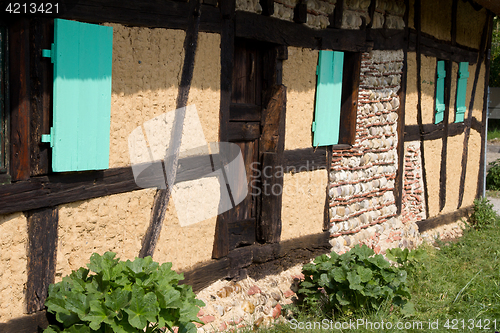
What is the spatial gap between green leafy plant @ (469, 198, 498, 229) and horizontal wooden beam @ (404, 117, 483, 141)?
1383mm

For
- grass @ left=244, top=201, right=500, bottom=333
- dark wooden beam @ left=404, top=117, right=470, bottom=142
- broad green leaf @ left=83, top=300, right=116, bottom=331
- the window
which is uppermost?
the window

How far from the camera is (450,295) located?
17.0 feet

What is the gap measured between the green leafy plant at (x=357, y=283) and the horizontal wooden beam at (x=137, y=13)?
2.41m

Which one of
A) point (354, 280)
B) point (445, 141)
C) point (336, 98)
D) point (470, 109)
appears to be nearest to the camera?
point (354, 280)

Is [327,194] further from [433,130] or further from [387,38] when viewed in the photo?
[433,130]

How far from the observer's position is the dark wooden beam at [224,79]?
4.12 m

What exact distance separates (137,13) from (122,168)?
1.10 m

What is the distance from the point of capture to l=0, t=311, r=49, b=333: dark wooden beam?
284cm

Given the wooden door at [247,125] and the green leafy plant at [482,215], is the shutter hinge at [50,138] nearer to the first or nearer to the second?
the wooden door at [247,125]

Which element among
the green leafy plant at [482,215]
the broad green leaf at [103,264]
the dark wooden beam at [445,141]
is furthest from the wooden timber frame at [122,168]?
the green leafy plant at [482,215]

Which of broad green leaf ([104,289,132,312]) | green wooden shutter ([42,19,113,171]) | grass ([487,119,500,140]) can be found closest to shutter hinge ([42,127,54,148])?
green wooden shutter ([42,19,113,171])

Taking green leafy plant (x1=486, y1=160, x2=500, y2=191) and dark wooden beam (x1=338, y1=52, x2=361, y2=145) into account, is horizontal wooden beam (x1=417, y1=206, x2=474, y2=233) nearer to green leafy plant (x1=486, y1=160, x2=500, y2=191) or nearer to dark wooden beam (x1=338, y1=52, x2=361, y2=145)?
dark wooden beam (x1=338, y1=52, x2=361, y2=145)

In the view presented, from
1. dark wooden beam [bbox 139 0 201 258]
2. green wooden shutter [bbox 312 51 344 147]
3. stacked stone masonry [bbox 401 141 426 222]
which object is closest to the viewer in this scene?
dark wooden beam [bbox 139 0 201 258]

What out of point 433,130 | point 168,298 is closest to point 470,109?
point 433,130
